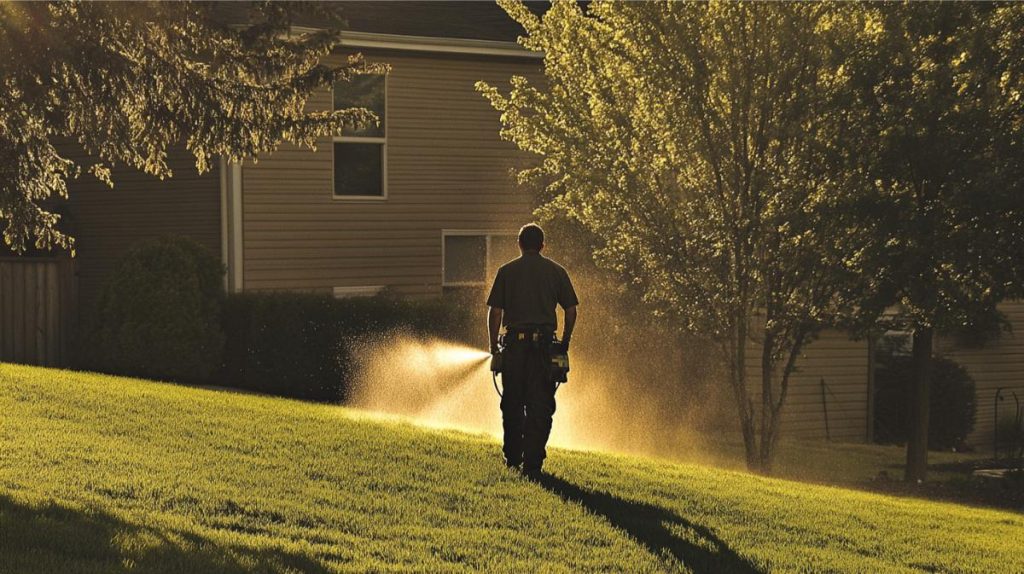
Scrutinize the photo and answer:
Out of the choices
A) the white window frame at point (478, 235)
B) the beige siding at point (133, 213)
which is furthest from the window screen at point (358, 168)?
the beige siding at point (133, 213)

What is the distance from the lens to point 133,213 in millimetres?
23422

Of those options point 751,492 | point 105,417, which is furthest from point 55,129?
point 751,492

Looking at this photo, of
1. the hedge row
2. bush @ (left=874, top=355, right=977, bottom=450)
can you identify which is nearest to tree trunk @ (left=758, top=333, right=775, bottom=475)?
the hedge row

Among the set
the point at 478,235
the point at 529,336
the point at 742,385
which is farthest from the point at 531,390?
the point at 478,235

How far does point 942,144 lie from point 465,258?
9.96m

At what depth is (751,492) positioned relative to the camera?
39.9ft

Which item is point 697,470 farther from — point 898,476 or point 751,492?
point 898,476

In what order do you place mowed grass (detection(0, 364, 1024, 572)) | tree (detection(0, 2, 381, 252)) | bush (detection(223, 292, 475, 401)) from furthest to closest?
bush (detection(223, 292, 475, 401)), tree (detection(0, 2, 381, 252)), mowed grass (detection(0, 364, 1024, 572))

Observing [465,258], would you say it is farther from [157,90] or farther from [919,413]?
[157,90]

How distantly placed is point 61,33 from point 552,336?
4.40 metres

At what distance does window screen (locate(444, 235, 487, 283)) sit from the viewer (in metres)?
24.4

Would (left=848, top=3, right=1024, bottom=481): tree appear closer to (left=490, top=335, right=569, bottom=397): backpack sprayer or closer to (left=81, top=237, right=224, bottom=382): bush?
(left=490, top=335, right=569, bottom=397): backpack sprayer

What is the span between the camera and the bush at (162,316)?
19.8m

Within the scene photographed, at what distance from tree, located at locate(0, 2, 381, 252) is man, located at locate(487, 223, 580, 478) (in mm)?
2413
